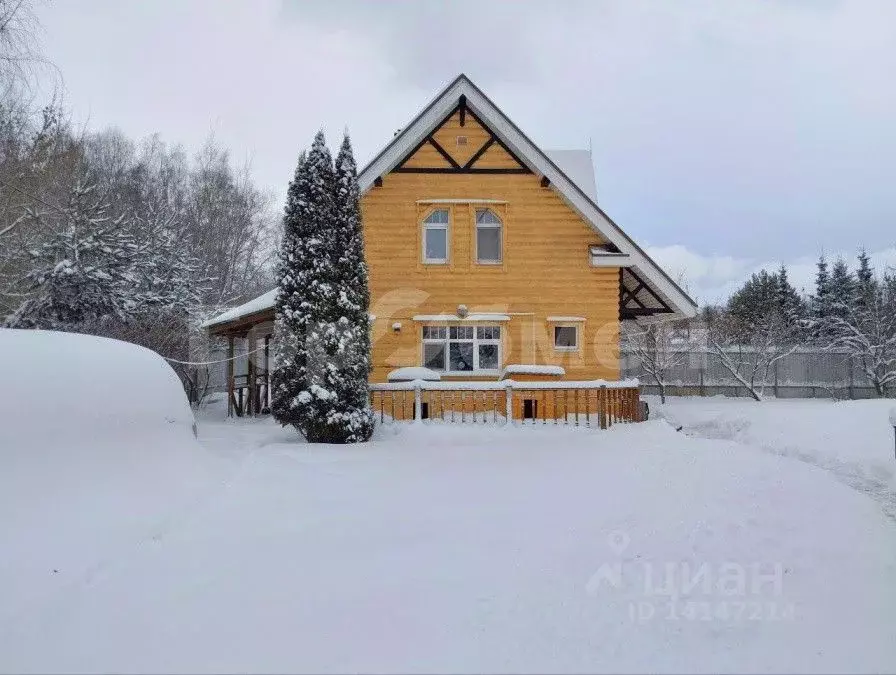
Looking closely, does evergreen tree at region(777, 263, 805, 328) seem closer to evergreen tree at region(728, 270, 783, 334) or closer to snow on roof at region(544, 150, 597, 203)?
evergreen tree at region(728, 270, 783, 334)

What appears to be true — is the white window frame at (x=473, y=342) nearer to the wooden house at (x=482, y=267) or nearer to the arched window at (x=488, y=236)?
the wooden house at (x=482, y=267)

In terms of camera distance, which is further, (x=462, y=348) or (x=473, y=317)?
(x=462, y=348)

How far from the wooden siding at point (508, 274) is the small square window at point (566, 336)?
162 mm

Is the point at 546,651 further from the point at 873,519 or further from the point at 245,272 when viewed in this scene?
the point at 245,272

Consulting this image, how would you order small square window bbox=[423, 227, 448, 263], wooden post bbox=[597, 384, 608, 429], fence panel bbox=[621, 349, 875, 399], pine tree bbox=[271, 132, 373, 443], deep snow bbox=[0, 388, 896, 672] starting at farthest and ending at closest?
fence panel bbox=[621, 349, 875, 399]
small square window bbox=[423, 227, 448, 263]
wooden post bbox=[597, 384, 608, 429]
pine tree bbox=[271, 132, 373, 443]
deep snow bbox=[0, 388, 896, 672]

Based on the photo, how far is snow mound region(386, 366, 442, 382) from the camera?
12562mm

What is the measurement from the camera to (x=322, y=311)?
970 centimetres

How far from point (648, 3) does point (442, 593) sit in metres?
9.89

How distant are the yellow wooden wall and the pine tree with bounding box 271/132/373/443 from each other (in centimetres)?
344

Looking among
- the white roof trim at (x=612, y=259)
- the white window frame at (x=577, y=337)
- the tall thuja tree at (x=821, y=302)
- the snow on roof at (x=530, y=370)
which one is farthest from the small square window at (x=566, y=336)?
the tall thuja tree at (x=821, y=302)

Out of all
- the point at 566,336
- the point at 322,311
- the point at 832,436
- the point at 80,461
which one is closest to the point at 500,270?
the point at 566,336

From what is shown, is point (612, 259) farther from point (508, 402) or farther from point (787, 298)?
point (787, 298)

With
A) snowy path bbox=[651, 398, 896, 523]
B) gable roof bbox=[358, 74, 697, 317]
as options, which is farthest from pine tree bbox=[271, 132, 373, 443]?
snowy path bbox=[651, 398, 896, 523]

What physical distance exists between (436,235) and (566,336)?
12.2ft
